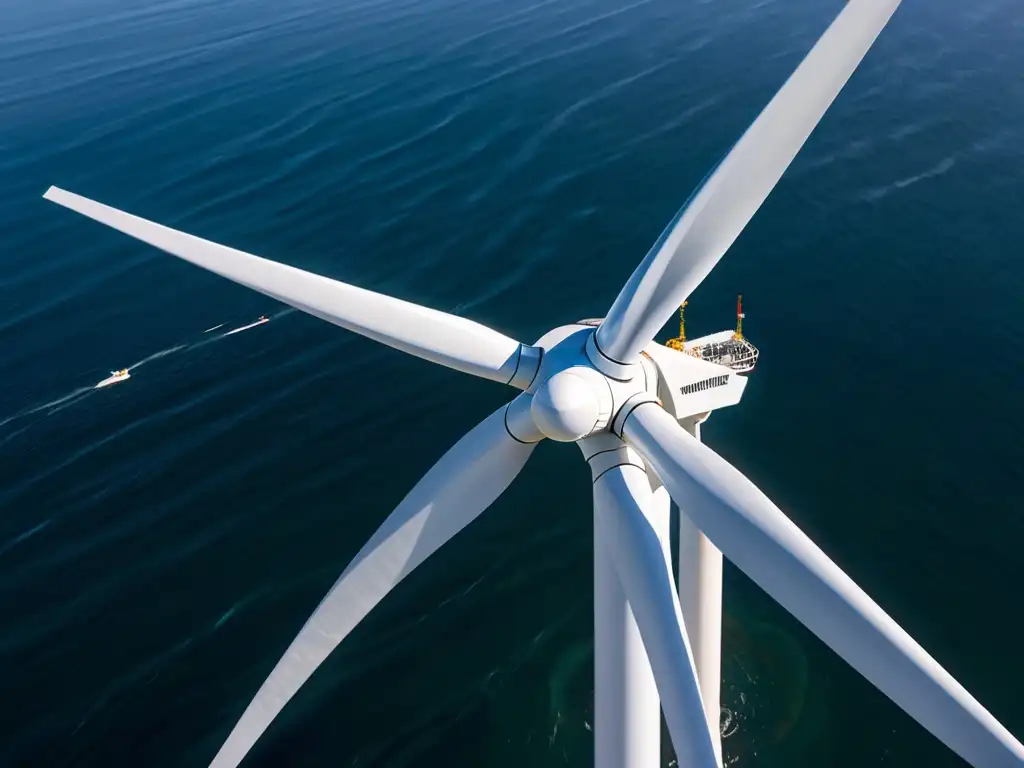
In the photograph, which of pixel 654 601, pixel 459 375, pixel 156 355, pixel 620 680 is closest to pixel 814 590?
pixel 654 601

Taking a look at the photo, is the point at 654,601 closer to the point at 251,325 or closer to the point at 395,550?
the point at 395,550

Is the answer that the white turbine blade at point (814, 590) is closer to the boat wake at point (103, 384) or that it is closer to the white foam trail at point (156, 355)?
the boat wake at point (103, 384)

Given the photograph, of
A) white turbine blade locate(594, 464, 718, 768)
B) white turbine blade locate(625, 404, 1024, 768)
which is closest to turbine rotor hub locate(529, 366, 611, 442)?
white turbine blade locate(625, 404, 1024, 768)

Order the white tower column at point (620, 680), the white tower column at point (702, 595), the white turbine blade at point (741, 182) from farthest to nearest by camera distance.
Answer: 1. the white tower column at point (702, 595)
2. the white tower column at point (620, 680)
3. the white turbine blade at point (741, 182)

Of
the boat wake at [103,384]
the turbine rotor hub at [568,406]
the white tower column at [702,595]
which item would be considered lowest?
the white tower column at [702,595]

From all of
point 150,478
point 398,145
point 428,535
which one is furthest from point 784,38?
point 428,535

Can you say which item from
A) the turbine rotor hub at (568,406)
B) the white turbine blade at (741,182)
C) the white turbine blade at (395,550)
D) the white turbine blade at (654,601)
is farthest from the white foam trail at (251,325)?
the white turbine blade at (741,182)
